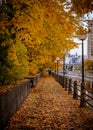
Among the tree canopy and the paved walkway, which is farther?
the tree canopy

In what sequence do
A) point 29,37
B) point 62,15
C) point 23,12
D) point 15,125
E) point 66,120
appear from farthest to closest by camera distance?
point 29,37
point 23,12
point 62,15
point 66,120
point 15,125

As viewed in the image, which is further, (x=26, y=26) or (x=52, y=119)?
(x=26, y=26)

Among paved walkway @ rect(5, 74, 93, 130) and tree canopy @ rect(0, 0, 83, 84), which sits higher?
tree canopy @ rect(0, 0, 83, 84)

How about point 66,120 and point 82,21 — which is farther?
point 82,21

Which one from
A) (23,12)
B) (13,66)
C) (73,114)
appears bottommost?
(73,114)

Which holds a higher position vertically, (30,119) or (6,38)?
(6,38)

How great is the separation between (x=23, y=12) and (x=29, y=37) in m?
1.83

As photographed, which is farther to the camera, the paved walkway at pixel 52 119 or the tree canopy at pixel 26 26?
the tree canopy at pixel 26 26

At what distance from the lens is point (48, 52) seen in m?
27.8

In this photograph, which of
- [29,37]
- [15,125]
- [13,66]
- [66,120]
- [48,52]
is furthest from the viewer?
[48,52]

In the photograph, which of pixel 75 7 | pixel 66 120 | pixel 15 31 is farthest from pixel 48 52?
pixel 75 7

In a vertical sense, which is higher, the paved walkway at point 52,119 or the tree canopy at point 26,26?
the tree canopy at point 26,26

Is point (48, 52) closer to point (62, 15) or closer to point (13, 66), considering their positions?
point (13, 66)

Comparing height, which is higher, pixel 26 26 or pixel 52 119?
pixel 26 26
